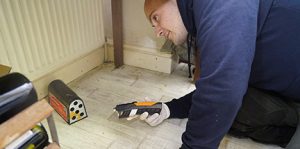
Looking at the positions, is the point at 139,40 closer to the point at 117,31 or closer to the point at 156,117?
the point at 117,31

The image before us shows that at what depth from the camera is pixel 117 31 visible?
51.2 inches

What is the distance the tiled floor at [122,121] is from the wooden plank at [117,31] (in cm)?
7

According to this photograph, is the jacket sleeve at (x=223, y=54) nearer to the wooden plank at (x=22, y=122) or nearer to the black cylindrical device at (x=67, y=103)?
the wooden plank at (x=22, y=122)

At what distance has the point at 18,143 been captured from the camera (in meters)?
0.39

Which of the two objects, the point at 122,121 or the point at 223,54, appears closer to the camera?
the point at 223,54

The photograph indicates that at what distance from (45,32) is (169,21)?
0.57 m

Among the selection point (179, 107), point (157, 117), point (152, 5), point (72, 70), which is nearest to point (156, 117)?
point (157, 117)

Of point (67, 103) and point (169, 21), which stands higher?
point (169, 21)

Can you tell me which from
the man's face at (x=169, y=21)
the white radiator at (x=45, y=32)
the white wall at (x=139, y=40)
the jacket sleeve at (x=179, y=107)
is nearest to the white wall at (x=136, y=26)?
the white wall at (x=139, y=40)

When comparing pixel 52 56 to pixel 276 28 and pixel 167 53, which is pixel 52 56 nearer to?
pixel 167 53

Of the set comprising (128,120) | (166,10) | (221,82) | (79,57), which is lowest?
(128,120)

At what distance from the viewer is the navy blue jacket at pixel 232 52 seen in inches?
18.9

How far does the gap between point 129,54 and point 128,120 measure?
0.52m

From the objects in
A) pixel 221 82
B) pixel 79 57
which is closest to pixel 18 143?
pixel 221 82
